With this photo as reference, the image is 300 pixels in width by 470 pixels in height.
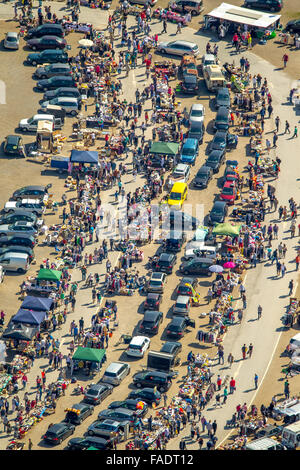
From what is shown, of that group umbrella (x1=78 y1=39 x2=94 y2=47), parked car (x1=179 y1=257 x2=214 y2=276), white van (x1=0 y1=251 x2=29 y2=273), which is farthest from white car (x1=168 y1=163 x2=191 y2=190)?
umbrella (x1=78 y1=39 x2=94 y2=47)

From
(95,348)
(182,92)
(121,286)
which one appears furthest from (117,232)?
(182,92)

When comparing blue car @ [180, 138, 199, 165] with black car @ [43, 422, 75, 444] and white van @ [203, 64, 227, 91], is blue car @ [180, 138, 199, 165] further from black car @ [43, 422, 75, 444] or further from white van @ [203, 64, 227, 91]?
black car @ [43, 422, 75, 444]

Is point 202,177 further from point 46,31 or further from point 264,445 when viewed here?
point 264,445

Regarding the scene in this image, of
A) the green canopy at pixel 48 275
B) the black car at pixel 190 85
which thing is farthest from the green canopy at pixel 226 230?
the black car at pixel 190 85

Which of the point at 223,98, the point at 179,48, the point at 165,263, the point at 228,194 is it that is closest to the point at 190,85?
the point at 223,98

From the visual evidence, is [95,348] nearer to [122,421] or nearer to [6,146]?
[122,421]

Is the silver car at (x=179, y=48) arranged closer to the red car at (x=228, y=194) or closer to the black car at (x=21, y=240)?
the red car at (x=228, y=194)
